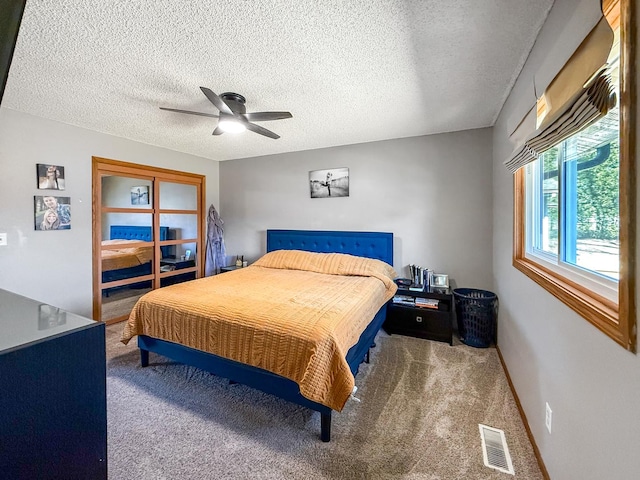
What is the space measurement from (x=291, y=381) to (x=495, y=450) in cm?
125

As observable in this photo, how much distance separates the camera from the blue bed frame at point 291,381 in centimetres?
172

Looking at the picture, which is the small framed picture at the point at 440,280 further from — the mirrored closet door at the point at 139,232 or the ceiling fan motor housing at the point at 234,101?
the mirrored closet door at the point at 139,232

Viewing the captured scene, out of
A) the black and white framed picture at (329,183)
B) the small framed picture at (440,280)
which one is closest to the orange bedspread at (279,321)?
the small framed picture at (440,280)

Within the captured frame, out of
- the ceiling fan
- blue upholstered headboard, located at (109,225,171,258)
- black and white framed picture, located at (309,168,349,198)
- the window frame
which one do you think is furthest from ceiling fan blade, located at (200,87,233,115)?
blue upholstered headboard, located at (109,225,171,258)

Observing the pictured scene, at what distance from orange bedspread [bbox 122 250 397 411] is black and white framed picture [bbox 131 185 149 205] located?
1903 millimetres

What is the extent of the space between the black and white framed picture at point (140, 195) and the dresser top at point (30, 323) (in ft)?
10.4

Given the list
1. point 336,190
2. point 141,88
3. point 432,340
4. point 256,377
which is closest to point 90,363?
point 256,377

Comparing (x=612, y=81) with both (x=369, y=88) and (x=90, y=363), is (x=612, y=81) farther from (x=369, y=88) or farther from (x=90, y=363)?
(x=90, y=363)

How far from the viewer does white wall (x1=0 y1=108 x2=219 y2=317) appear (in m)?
2.65

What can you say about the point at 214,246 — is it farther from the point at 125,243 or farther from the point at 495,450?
the point at 495,450

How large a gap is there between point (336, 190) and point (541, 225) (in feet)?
8.18

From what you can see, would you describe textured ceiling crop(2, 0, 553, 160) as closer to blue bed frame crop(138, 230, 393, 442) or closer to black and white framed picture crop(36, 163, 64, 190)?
black and white framed picture crop(36, 163, 64, 190)

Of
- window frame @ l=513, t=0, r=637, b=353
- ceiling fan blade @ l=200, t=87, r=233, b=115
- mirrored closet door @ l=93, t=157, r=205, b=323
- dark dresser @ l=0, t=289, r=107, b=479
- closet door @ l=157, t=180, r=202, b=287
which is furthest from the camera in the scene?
closet door @ l=157, t=180, r=202, b=287

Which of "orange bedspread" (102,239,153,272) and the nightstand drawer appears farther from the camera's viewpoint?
"orange bedspread" (102,239,153,272)
